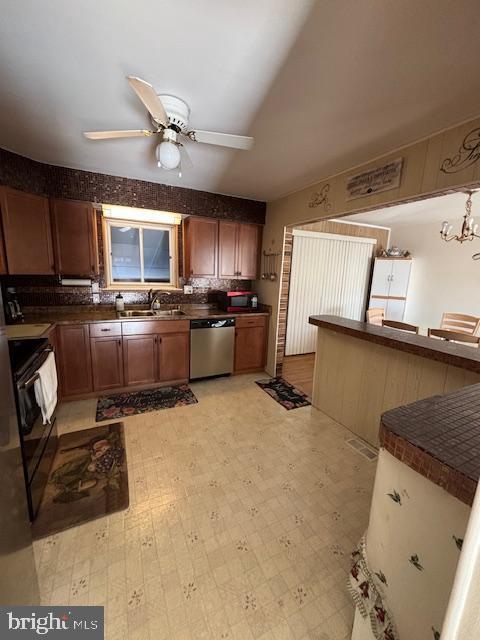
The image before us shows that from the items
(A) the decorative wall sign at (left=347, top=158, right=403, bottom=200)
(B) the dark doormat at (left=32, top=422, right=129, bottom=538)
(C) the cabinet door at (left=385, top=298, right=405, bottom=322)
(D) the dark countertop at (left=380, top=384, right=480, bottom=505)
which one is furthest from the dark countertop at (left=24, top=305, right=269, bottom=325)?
(C) the cabinet door at (left=385, top=298, right=405, bottom=322)

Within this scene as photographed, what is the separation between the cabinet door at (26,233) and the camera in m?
2.42

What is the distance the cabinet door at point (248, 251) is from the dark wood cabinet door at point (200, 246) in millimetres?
368

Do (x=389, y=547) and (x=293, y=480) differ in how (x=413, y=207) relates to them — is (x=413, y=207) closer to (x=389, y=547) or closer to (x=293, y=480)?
(x=293, y=480)

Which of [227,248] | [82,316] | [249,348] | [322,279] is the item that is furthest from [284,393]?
[82,316]

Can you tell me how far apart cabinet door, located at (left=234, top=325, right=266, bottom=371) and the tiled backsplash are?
0.73 m

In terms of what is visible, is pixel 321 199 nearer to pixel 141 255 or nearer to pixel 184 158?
pixel 184 158

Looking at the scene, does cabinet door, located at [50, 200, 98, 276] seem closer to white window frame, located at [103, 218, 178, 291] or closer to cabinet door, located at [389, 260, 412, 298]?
white window frame, located at [103, 218, 178, 291]

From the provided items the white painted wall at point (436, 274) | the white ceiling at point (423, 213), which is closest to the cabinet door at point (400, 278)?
the white painted wall at point (436, 274)

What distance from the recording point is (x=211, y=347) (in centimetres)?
338

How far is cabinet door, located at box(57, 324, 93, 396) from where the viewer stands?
2.69 m

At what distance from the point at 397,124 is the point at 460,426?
1804mm

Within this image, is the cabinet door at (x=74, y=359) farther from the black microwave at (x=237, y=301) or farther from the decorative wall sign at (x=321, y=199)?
the decorative wall sign at (x=321, y=199)

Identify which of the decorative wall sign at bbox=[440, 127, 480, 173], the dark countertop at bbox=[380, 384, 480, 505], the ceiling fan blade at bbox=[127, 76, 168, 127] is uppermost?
the ceiling fan blade at bbox=[127, 76, 168, 127]

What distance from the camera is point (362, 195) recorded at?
226 cm
